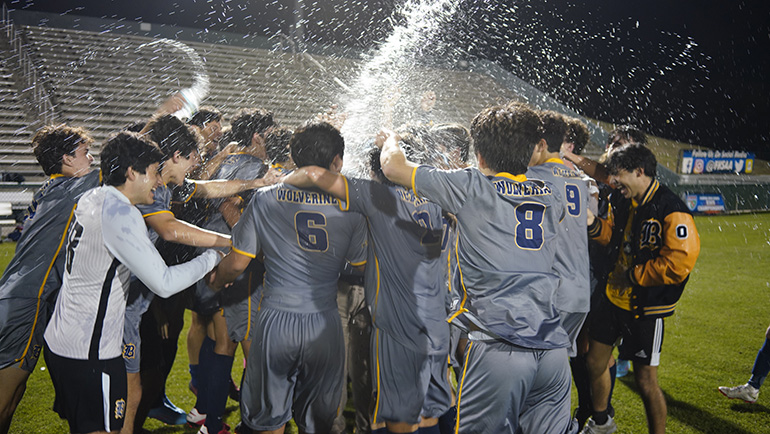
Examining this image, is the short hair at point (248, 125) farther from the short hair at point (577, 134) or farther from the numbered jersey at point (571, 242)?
the short hair at point (577, 134)

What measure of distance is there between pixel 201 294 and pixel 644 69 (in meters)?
28.5

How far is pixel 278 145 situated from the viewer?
4.29 metres

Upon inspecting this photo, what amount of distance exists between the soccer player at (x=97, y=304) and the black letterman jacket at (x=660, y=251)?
290 centimetres

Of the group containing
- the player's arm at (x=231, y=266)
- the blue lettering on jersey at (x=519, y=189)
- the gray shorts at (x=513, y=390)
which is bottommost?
the gray shorts at (x=513, y=390)

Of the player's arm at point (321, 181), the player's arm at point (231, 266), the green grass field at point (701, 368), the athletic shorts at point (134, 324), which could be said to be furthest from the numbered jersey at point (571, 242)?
the athletic shorts at point (134, 324)

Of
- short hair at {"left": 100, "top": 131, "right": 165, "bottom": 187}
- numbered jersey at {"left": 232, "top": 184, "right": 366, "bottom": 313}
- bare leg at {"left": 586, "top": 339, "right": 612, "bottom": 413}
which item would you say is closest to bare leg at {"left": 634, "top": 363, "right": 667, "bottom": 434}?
bare leg at {"left": 586, "top": 339, "right": 612, "bottom": 413}

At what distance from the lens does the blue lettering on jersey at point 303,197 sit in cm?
291

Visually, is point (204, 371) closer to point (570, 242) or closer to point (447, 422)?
point (447, 422)

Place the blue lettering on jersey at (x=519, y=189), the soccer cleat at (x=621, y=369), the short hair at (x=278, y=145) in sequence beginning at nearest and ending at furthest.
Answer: the blue lettering on jersey at (x=519, y=189) < the short hair at (x=278, y=145) < the soccer cleat at (x=621, y=369)

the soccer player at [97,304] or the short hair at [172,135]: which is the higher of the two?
the short hair at [172,135]

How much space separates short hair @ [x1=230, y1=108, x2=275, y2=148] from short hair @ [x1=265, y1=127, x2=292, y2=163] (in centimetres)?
8

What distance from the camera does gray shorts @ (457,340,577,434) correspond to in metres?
2.39

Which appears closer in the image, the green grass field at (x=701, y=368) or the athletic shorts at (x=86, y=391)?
the athletic shorts at (x=86, y=391)

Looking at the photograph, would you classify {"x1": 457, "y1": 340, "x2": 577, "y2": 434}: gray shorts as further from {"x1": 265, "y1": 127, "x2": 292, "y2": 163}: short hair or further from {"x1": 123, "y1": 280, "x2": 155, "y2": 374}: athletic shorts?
{"x1": 265, "y1": 127, "x2": 292, "y2": 163}: short hair
